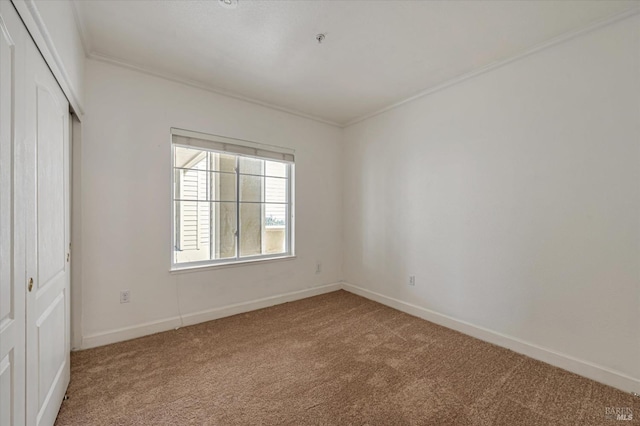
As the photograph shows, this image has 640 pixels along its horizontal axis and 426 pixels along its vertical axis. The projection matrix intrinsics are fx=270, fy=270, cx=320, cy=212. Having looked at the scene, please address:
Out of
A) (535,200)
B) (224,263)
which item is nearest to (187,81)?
(224,263)

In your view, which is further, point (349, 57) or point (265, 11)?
point (349, 57)

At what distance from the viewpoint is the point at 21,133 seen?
1148 millimetres

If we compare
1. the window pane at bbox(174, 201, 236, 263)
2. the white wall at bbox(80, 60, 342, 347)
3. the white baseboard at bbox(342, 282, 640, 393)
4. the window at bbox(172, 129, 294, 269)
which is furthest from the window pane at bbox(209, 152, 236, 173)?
the white baseboard at bbox(342, 282, 640, 393)

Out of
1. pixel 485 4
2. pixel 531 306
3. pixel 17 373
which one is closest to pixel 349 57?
pixel 485 4

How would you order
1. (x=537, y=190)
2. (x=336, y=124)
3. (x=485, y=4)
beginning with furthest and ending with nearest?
(x=336, y=124), (x=537, y=190), (x=485, y=4)

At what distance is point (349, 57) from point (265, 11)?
0.88 meters

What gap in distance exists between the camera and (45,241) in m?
1.45

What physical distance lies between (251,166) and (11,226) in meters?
2.62

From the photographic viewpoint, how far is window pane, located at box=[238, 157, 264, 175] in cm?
348

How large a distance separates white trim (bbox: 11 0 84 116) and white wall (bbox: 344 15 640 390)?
10.4 feet

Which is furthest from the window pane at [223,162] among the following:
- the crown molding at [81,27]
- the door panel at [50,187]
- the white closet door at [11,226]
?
the white closet door at [11,226]

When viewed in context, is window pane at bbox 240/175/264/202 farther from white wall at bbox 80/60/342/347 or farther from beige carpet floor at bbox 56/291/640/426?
beige carpet floor at bbox 56/291/640/426

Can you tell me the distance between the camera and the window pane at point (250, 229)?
3.49m

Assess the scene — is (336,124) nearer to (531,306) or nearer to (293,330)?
(293,330)
